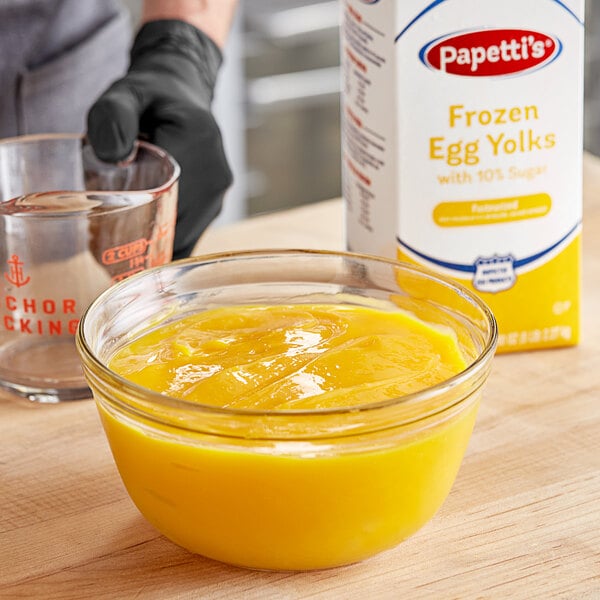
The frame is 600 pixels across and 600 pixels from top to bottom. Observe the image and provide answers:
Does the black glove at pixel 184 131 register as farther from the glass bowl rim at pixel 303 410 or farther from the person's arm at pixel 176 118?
the glass bowl rim at pixel 303 410

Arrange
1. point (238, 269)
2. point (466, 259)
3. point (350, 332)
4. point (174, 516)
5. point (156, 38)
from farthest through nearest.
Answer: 1. point (156, 38)
2. point (466, 259)
3. point (238, 269)
4. point (350, 332)
5. point (174, 516)

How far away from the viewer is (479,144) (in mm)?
1043

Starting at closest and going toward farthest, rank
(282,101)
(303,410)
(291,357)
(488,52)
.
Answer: (303,410) < (291,357) < (488,52) < (282,101)

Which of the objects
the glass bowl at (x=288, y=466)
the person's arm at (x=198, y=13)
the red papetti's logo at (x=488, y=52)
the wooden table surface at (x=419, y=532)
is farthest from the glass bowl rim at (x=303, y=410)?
the person's arm at (x=198, y=13)

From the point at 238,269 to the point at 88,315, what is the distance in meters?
0.17

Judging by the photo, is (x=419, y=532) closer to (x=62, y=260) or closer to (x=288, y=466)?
(x=288, y=466)

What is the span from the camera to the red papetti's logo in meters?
1.01

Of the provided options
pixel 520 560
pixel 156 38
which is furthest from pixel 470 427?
pixel 156 38

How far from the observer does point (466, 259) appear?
3.57ft

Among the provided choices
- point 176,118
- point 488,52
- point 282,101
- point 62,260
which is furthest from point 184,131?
point 282,101

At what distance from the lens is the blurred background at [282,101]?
2.77 m

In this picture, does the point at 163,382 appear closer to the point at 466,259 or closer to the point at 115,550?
the point at 115,550

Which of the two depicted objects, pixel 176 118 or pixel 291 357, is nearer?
pixel 291 357

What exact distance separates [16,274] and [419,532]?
1.52 ft
